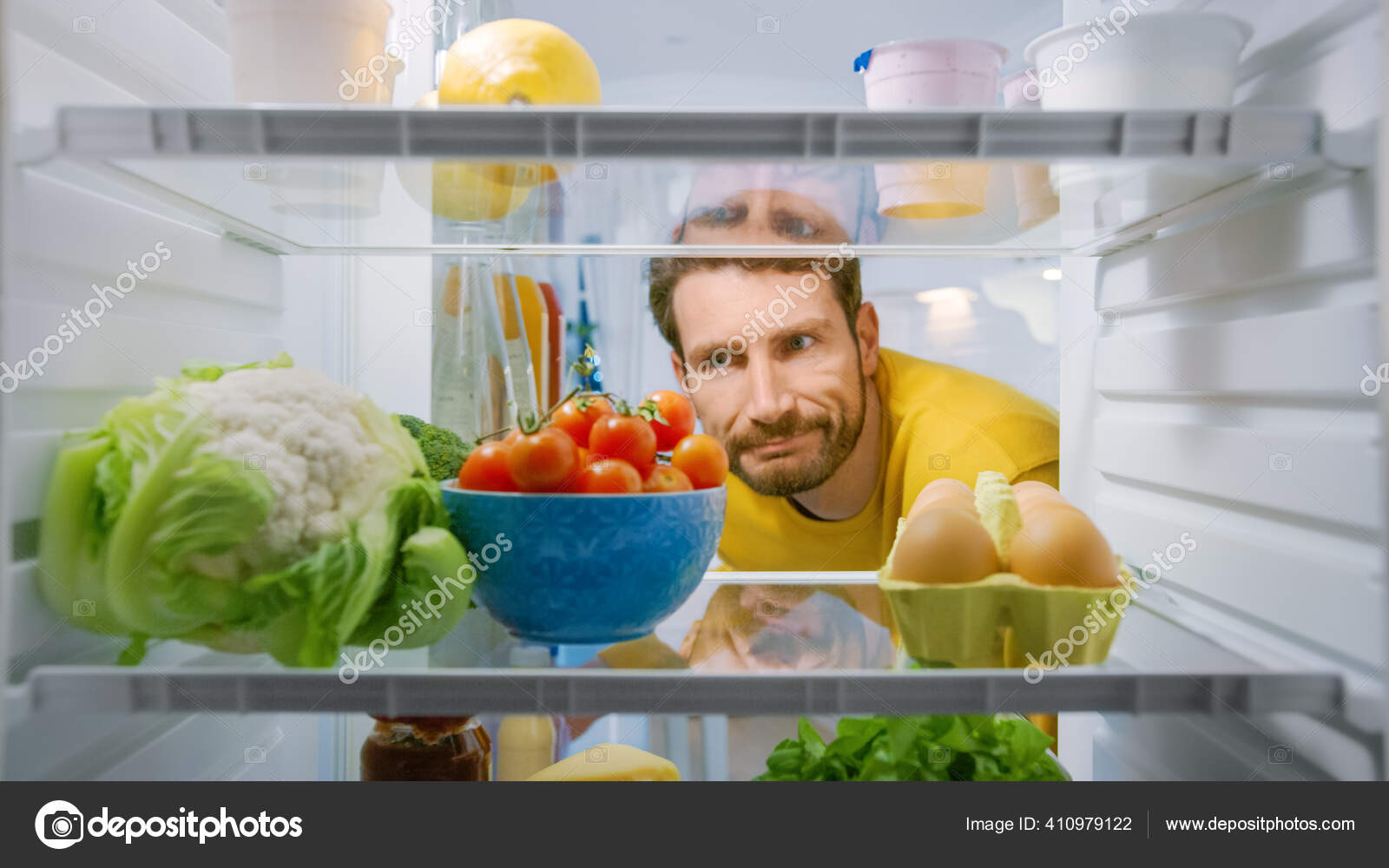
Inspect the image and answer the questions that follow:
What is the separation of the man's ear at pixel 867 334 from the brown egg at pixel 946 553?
545 mm

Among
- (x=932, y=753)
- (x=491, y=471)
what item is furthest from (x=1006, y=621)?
(x=491, y=471)

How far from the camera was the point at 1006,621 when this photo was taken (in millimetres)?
777

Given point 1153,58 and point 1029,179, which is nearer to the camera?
point 1153,58

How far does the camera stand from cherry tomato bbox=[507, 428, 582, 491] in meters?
0.81

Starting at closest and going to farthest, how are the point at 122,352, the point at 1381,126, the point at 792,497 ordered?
the point at 1381,126, the point at 122,352, the point at 792,497

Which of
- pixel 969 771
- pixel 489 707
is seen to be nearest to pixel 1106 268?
pixel 969 771

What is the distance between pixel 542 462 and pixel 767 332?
0.59 m

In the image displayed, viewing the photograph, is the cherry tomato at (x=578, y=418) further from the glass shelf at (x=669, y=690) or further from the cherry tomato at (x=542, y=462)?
the glass shelf at (x=669, y=690)

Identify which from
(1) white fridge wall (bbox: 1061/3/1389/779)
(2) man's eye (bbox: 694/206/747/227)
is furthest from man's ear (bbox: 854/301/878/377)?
(1) white fridge wall (bbox: 1061/3/1389/779)

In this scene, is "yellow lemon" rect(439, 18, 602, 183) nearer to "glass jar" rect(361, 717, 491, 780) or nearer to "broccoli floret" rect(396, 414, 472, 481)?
"broccoli floret" rect(396, 414, 472, 481)

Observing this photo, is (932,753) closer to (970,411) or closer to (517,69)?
(970,411)
